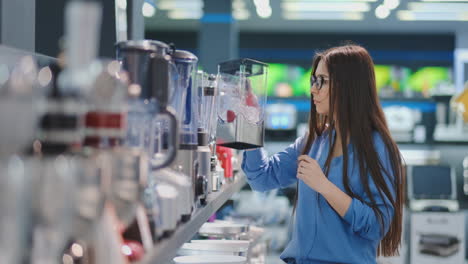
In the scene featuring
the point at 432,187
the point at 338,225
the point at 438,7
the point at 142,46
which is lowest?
the point at 432,187

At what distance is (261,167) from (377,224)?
2.04ft

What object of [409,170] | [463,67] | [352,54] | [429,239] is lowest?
[429,239]

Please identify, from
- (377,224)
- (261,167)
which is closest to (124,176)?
(377,224)

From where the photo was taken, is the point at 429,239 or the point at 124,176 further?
the point at 429,239

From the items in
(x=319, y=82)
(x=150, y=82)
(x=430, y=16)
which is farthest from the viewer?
(x=430, y=16)

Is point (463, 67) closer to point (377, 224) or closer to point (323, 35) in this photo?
point (323, 35)

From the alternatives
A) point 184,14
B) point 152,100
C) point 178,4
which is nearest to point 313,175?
point 152,100

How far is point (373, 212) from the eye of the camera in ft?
7.95

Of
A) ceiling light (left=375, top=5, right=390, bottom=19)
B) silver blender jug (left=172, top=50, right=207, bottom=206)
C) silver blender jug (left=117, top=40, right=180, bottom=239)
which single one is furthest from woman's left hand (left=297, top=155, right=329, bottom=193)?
ceiling light (left=375, top=5, right=390, bottom=19)

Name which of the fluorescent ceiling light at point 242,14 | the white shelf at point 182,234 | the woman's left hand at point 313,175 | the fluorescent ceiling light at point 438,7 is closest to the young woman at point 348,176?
the woman's left hand at point 313,175

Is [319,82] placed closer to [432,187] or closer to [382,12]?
[432,187]

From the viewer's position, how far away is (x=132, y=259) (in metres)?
1.19

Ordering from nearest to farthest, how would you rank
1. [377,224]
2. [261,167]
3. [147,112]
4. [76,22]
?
[76,22], [147,112], [377,224], [261,167]

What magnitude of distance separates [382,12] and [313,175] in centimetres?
650
